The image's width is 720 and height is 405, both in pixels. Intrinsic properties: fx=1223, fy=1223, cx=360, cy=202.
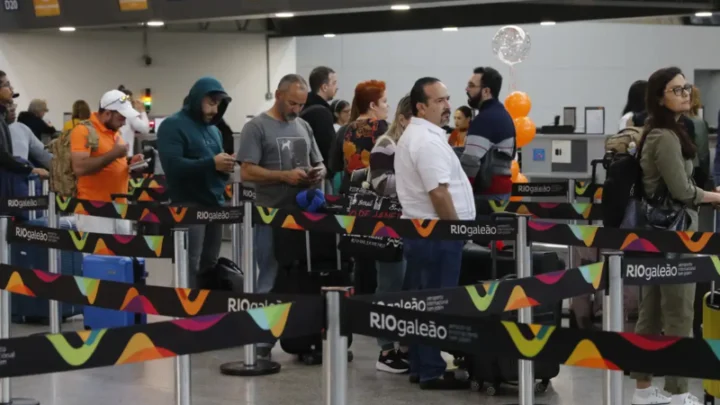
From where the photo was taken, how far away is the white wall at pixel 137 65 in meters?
22.3

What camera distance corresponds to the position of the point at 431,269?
21.4ft

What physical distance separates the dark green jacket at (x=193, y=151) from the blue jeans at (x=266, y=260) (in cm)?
48

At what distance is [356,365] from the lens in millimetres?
7410

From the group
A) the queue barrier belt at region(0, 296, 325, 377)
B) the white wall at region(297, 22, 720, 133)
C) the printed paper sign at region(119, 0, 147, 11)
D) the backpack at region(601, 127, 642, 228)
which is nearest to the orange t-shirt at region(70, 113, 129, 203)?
the backpack at region(601, 127, 642, 228)

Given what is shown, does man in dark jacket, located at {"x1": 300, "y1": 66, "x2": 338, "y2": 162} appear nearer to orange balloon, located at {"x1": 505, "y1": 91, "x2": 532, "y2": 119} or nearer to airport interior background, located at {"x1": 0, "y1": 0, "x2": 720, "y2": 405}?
orange balloon, located at {"x1": 505, "y1": 91, "x2": 532, "y2": 119}

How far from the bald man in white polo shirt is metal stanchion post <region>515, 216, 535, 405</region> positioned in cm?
44

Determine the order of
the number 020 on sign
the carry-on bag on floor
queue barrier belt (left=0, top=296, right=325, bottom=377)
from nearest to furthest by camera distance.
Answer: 1. queue barrier belt (left=0, top=296, right=325, bottom=377)
2. the carry-on bag on floor
3. the number 020 on sign

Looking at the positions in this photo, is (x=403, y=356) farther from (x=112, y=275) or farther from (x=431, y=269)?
(x=112, y=275)

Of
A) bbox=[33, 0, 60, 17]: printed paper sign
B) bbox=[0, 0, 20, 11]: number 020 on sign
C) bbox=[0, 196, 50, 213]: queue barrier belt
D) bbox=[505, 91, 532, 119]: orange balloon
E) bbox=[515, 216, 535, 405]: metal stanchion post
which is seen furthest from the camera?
bbox=[0, 0, 20, 11]: number 020 on sign

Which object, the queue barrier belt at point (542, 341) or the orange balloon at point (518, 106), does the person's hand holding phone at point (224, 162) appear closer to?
the queue barrier belt at point (542, 341)

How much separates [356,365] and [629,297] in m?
2.14

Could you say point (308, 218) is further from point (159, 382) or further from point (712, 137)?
point (712, 137)

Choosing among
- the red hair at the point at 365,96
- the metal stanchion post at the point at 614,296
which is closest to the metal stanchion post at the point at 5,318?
the red hair at the point at 365,96

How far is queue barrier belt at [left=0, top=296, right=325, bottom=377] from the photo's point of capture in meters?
3.32
